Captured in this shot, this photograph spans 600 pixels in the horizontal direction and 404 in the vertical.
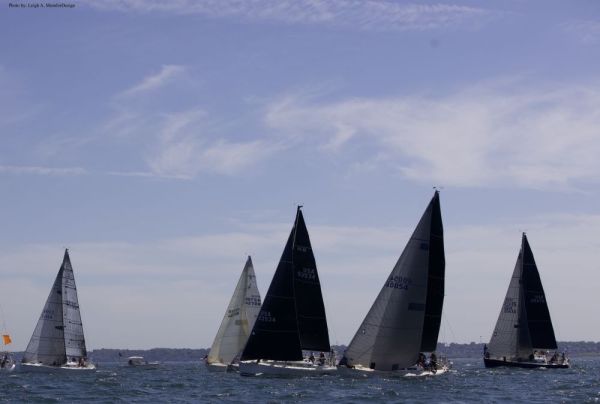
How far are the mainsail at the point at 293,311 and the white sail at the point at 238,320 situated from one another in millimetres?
15119

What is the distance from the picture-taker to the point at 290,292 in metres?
66.7

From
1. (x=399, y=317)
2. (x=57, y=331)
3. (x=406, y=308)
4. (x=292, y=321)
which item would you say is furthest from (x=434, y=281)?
(x=57, y=331)

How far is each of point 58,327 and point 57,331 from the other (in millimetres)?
360

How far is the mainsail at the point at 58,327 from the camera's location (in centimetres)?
8138

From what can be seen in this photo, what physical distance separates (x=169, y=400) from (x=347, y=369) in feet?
53.5

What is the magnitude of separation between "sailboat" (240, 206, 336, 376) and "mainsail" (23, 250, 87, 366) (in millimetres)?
23287

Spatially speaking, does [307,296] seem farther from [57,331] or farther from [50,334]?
[50,334]

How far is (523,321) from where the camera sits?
90.8m

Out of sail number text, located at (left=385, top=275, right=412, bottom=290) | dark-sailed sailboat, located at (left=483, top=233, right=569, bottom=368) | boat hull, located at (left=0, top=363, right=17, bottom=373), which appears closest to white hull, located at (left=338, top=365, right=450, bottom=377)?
sail number text, located at (left=385, top=275, right=412, bottom=290)

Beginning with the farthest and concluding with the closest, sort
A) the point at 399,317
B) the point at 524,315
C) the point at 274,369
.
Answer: the point at 524,315, the point at 274,369, the point at 399,317

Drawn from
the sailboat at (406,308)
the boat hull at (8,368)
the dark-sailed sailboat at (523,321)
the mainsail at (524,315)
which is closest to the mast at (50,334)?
the boat hull at (8,368)

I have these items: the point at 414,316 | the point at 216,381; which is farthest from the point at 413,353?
the point at 216,381

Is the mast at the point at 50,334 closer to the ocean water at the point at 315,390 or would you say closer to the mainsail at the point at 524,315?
the ocean water at the point at 315,390

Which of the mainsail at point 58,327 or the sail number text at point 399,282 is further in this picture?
→ the mainsail at point 58,327
